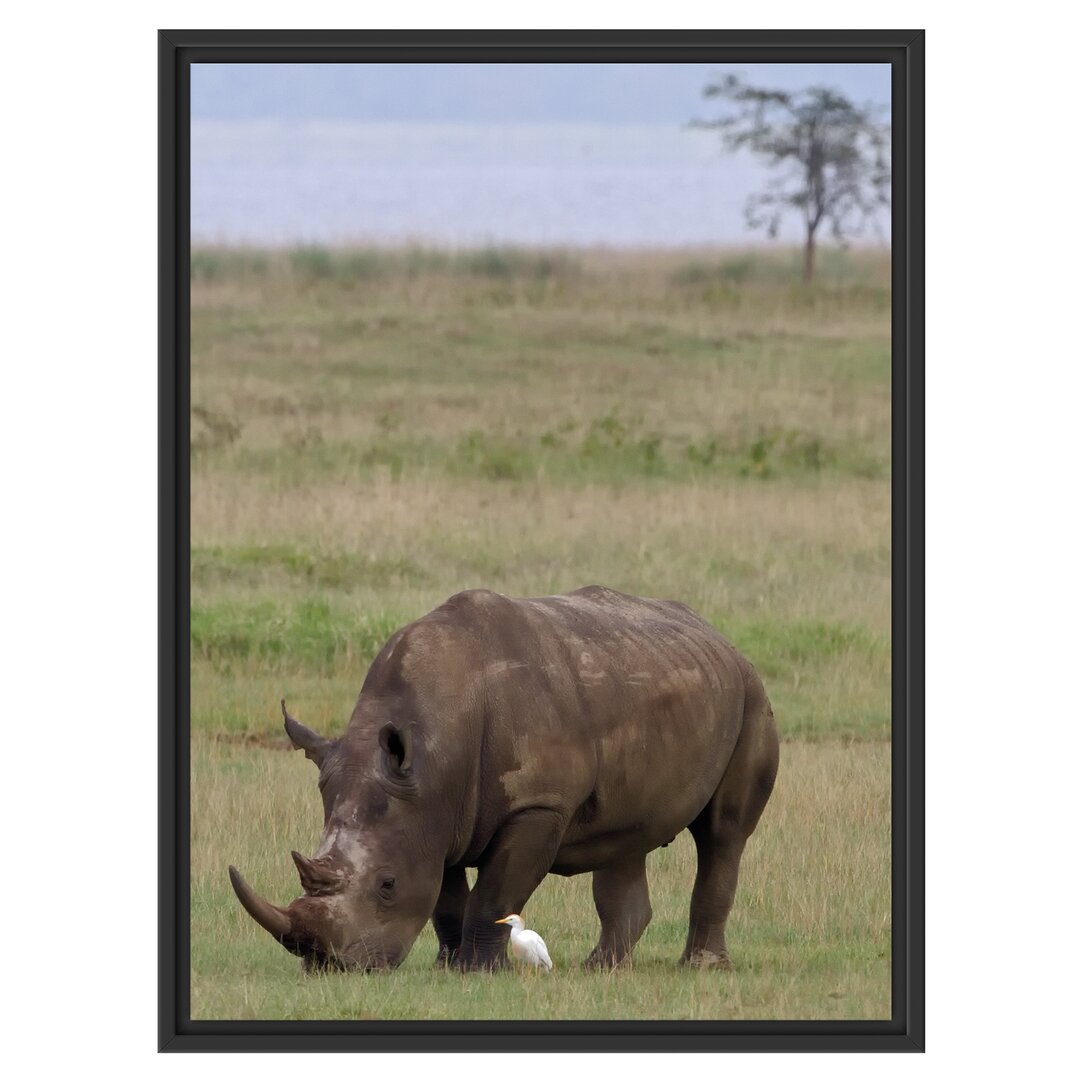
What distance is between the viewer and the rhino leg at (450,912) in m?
11.6

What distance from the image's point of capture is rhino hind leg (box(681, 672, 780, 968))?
12.3m

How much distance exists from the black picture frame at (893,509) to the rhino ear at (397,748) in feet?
3.16

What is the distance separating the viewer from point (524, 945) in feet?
36.0

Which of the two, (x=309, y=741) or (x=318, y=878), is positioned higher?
(x=309, y=741)

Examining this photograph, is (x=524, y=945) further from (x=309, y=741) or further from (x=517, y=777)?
(x=309, y=741)

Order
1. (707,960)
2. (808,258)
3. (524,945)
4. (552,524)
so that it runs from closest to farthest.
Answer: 1. (524,945)
2. (707,960)
3. (552,524)
4. (808,258)

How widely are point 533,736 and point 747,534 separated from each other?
13289 mm

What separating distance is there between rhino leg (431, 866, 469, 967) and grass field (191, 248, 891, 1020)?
11.0 inches

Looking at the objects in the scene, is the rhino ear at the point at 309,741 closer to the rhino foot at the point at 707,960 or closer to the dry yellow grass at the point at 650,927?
the dry yellow grass at the point at 650,927

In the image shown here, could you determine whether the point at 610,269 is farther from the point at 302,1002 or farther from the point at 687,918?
the point at 302,1002

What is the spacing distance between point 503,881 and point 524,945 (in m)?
0.35

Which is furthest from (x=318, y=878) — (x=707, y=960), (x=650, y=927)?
(x=650, y=927)

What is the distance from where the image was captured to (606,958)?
39.1ft

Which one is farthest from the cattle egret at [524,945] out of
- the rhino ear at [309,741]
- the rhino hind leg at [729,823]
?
the rhino hind leg at [729,823]
